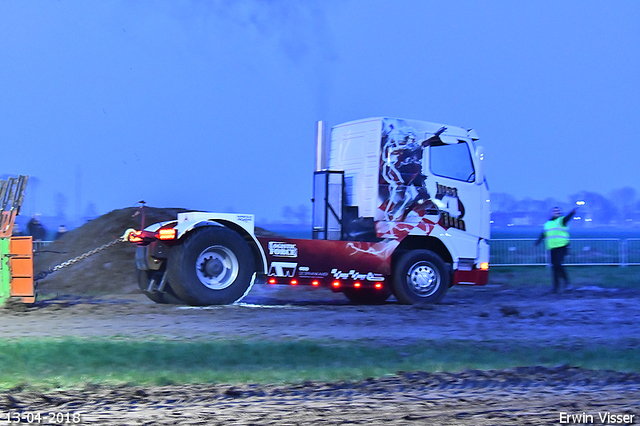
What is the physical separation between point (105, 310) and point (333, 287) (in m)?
3.87

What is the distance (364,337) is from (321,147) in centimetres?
577

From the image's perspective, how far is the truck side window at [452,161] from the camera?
46.6ft

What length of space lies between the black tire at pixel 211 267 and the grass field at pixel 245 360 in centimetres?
346

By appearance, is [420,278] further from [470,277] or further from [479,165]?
[479,165]

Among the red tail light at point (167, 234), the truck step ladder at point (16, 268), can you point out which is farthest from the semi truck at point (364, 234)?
the truck step ladder at point (16, 268)

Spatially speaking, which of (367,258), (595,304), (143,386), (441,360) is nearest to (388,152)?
(367,258)

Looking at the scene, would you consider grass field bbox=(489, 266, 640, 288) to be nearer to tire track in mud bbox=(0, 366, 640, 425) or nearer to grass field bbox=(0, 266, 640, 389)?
grass field bbox=(0, 266, 640, 389)

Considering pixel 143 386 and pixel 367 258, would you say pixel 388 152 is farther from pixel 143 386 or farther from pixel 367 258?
pixel 143 386

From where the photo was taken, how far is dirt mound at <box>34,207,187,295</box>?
742 inches

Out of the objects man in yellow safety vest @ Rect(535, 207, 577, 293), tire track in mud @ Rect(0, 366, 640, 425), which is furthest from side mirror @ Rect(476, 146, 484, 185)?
tire track in mud @ Rect(0, 366, 640, 425)

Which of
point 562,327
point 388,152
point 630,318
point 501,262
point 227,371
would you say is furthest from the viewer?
point 501,262

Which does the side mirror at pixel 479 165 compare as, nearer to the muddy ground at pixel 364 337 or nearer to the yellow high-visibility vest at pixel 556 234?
the muddy ground at pixel 364 337

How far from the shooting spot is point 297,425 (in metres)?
5.16

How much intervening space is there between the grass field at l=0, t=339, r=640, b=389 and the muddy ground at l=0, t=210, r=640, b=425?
1.25 ft
